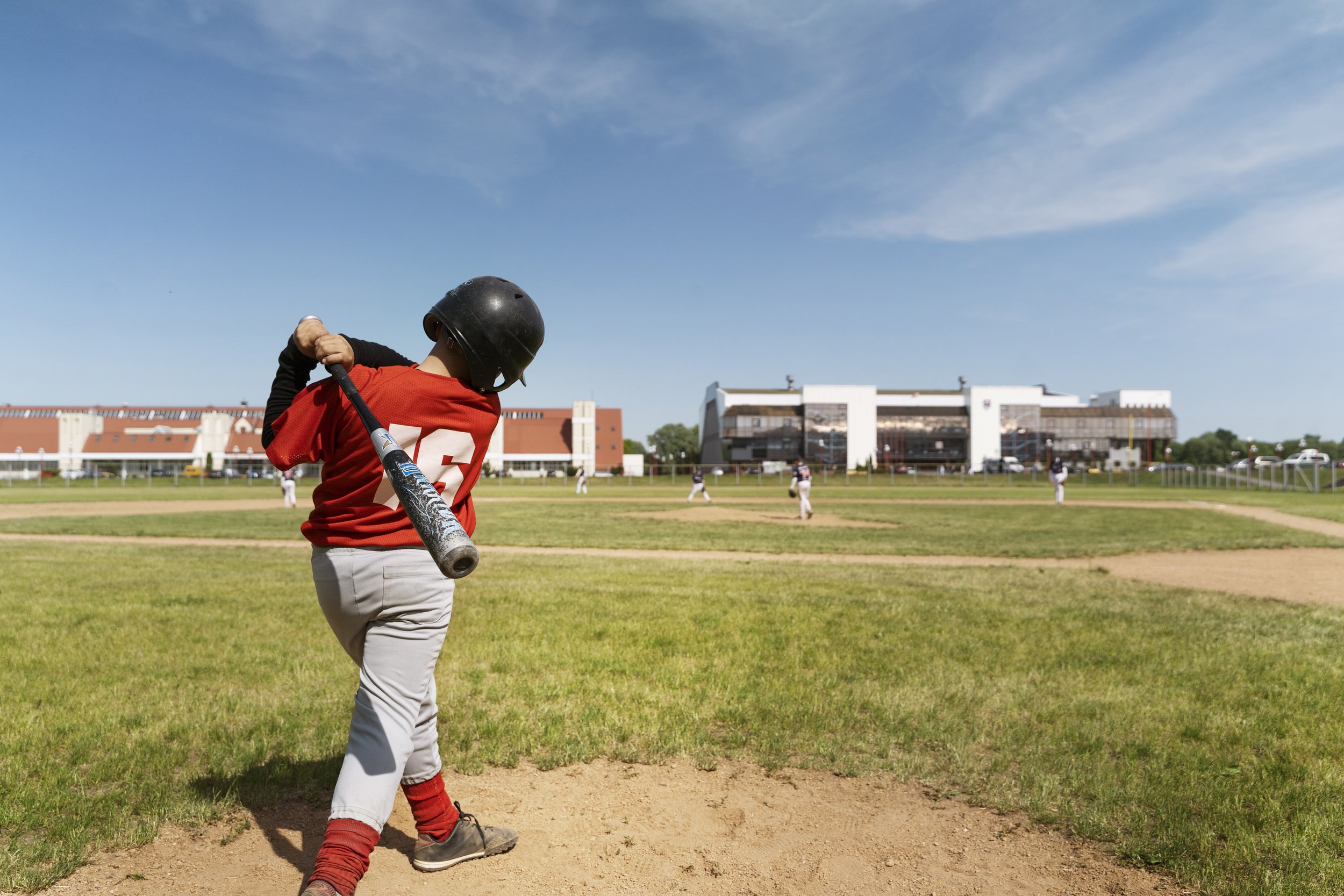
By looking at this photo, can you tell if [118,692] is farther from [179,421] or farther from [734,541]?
[179,421]

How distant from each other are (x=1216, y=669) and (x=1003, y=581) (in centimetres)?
422

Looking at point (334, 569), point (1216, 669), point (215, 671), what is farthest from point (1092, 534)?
point (334, 569)

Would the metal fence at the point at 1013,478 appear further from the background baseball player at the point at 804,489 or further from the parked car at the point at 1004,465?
the background baseball player at the point at 804,489

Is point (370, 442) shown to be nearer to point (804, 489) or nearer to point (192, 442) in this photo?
point (804, 489)

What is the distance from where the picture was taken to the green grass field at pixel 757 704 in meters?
3.41

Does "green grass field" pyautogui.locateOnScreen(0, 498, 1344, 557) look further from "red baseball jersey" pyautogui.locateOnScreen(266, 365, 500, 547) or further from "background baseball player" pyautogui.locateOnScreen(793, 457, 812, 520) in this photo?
"red baseball jersey" pyautogui.locateOnScreen(266, 365, 500, 547)

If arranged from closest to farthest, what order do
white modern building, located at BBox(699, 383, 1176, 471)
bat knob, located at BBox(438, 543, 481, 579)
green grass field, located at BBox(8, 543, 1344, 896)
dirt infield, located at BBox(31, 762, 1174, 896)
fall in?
1. bat knob, located at BBox(438, 543, 481, 579)
2. dirt infield, located at BBox(31, 762, 1174, 896)
3. green grass field, located at BBox(8, 543, 1344, 896)
4. white modern building, located at BBox(699, 383, 1176, 471)

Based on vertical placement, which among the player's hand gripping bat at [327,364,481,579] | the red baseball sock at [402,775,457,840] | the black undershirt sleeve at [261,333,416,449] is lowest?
the red baseball sock at [402,775,457,840]

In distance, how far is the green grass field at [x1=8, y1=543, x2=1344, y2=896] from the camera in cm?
341

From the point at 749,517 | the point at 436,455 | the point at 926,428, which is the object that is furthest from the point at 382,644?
the point at 926,428

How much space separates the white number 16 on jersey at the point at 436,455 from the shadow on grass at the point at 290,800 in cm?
149

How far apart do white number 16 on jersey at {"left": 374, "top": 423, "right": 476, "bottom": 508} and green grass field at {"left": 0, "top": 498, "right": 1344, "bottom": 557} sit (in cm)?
1167

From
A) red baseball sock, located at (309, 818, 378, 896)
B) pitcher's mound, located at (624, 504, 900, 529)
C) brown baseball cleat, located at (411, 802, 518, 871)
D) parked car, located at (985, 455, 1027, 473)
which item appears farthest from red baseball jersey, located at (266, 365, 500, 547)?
parked car, located at (985, 455, 1027, 473)

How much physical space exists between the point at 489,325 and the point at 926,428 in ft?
317
